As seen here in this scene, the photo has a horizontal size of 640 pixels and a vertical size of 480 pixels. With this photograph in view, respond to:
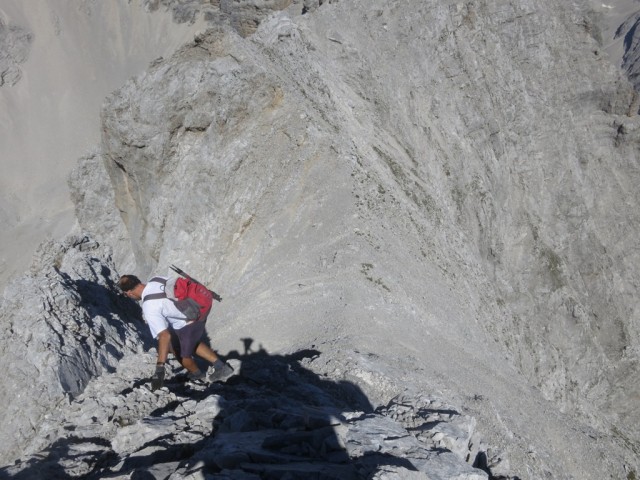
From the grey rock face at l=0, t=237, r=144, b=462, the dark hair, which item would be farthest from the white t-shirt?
the grey rock face at l=0, t=237, r=144, b=462

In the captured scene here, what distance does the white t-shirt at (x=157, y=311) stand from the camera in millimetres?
10930

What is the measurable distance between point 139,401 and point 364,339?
7777 mm

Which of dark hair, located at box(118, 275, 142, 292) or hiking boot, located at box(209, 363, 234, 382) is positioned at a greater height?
dark hair, located at box(118, 275, 142, 292)

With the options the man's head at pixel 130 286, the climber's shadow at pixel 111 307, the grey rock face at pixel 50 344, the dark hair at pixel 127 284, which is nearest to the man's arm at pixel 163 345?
the man's head at pixel 130 286

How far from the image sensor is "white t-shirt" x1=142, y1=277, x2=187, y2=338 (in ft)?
35.9

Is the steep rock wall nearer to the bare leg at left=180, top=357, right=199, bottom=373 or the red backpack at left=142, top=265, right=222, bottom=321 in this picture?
the bare leg at left=180, top=357, right=199, bottom=373

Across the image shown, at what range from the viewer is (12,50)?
99.6m

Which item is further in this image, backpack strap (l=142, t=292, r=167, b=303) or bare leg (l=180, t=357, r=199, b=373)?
bare leg (l=180, t=357, r=199, b=373)

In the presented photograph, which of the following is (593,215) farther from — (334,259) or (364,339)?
(364,339)

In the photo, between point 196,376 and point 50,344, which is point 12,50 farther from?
point 196,376

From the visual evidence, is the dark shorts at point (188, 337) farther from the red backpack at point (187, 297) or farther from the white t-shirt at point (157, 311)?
the white t-shirt at point (157, 311)

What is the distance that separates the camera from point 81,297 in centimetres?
1873

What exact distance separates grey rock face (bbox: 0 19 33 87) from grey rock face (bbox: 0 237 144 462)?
95.1m

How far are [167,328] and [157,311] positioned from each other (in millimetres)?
451
